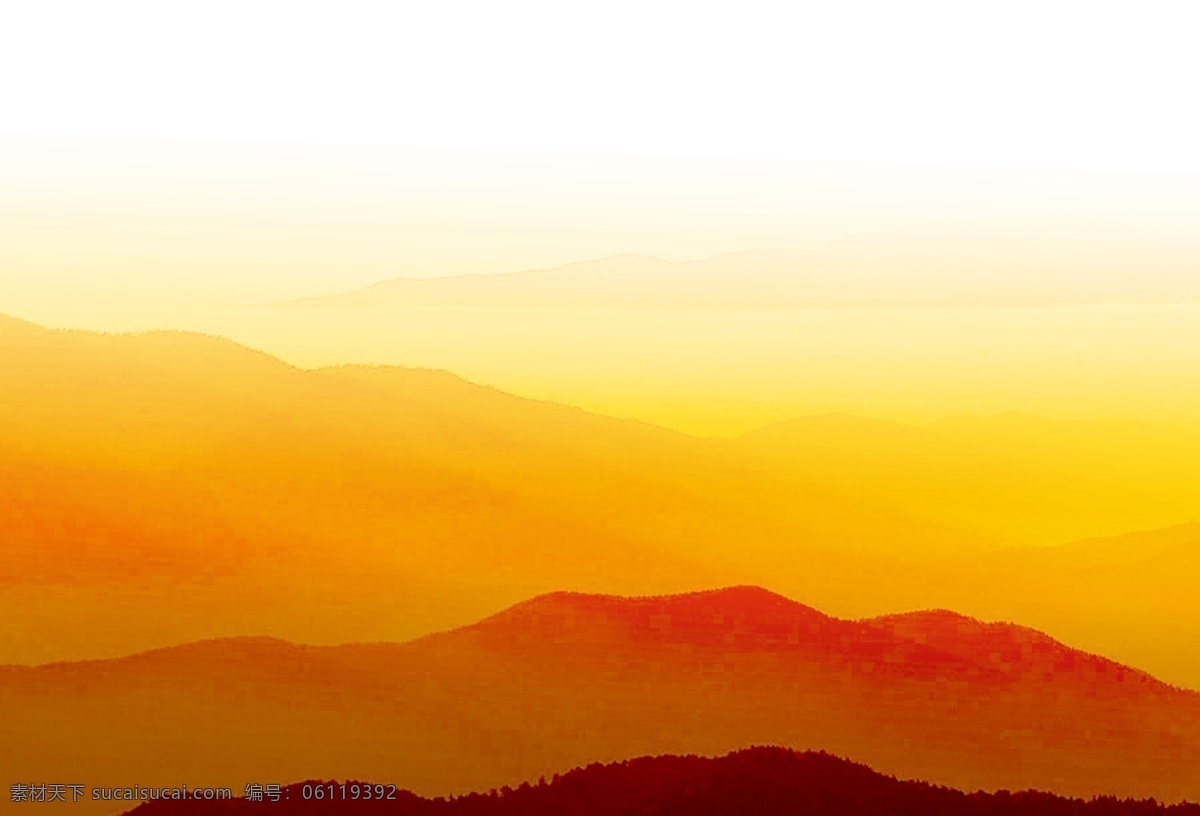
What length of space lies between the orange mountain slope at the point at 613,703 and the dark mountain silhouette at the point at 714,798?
41cm

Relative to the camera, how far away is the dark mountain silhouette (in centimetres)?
1983

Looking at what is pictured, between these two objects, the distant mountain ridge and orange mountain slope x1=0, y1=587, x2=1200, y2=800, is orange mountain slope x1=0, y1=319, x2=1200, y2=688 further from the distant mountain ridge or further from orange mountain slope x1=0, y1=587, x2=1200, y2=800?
the distant mountain ridge

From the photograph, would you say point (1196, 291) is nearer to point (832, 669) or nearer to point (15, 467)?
point (832, 669)

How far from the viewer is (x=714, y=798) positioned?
1997cm

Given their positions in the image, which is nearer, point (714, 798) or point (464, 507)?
point (714, 798)

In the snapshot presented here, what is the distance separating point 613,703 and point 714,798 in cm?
316

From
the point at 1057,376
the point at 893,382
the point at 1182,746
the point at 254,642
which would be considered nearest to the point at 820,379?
the point at 893,382

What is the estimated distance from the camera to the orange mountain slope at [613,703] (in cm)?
2131

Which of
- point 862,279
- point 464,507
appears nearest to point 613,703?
point 464,507

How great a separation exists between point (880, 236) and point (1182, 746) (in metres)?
18.7

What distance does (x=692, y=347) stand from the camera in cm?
3497

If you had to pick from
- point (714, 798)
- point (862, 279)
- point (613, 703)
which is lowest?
point (714, 798)

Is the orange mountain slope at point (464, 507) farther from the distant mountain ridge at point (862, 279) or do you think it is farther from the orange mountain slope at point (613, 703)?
the distant mountain ridge at point (862, 279)

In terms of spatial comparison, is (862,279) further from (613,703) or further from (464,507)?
(613,703)
